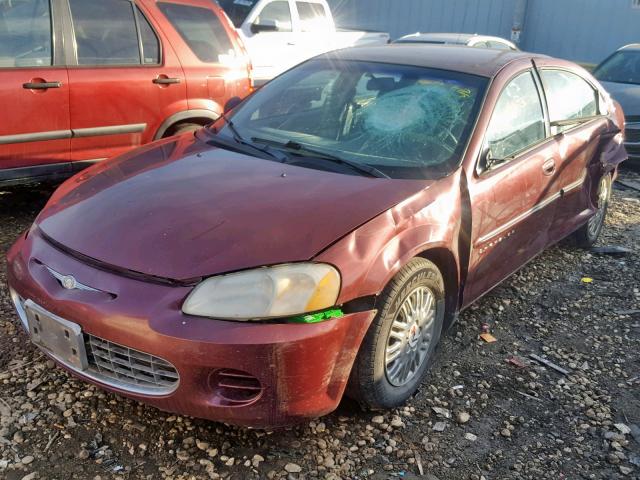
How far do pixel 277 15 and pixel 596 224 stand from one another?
24.2 feet

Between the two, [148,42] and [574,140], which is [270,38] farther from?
[574,140]

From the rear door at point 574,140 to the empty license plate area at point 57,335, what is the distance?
119 inches

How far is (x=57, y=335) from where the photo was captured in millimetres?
2422

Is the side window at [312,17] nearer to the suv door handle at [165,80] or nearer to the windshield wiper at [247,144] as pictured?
the suv door handle at [165,80]

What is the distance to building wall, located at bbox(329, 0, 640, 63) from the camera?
50.5 feet

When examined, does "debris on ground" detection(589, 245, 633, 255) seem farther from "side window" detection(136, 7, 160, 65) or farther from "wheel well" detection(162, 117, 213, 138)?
"side window" detection(136, 7, 160, 65)

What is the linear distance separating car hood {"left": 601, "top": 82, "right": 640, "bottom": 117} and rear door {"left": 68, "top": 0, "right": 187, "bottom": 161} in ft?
19.3

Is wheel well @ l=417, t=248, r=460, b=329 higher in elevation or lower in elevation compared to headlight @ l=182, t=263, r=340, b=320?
lower

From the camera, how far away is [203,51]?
538cm

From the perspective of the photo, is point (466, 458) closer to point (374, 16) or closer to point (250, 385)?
point (250, 385)

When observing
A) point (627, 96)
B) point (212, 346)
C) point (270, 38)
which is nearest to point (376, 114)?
point (212, 346)

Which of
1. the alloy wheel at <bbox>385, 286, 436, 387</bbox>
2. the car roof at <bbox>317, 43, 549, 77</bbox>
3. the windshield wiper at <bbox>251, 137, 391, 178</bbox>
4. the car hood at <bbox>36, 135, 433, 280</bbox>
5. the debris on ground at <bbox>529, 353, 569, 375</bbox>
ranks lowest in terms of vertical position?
the debris on ground at <bbox>529, 353, 569, 375</bbox>

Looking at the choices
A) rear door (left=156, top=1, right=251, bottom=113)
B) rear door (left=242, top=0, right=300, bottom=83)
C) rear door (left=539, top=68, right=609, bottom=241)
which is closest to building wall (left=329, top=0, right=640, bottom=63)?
rear door (left=242, top=0, right=300, bottom=83)

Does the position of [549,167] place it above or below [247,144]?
below
